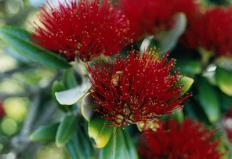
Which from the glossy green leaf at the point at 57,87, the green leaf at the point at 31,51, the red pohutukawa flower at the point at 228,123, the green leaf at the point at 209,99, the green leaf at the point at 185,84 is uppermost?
the green leaf at the point at 31,51

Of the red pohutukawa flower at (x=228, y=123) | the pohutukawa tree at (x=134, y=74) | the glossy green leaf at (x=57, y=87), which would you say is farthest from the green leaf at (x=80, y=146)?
the red pohutukawa flower at (x=228, y=123)

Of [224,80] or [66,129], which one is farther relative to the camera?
[224,80]

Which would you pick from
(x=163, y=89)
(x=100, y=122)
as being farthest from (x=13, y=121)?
(x=163, y=89)

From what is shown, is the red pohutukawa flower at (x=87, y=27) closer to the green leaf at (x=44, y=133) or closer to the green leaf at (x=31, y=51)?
the green leaf at (x=31, y=51)

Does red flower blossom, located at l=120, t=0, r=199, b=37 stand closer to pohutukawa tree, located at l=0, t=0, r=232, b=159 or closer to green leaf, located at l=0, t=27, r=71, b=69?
pohutukawa tree, located at l=0, t=0, r=232, b=159

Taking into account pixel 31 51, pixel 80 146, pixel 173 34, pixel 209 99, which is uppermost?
pixel 31 51

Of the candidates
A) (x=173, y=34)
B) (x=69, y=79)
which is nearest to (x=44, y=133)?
(x=69, y=79)

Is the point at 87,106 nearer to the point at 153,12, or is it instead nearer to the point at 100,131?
the point at 100,131
